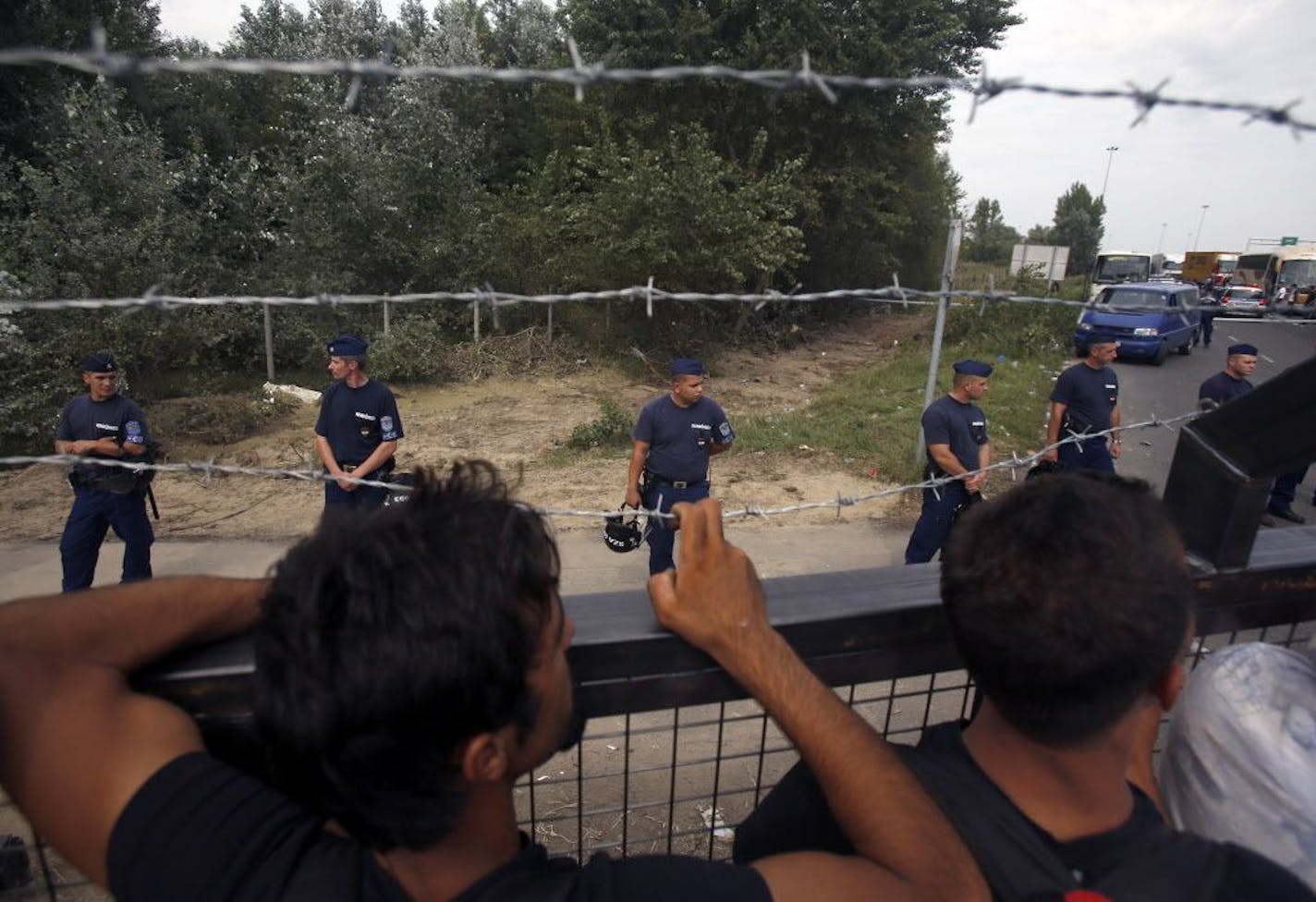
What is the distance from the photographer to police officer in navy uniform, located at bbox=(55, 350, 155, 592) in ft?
15.1

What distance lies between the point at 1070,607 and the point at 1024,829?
1.00ft

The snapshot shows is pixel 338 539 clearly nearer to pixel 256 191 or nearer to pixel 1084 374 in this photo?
pixel 1084 374

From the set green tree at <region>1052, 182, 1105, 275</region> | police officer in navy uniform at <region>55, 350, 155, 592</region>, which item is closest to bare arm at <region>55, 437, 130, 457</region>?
police officer in navy uniform at <region>55, 350, 155, 592</region>

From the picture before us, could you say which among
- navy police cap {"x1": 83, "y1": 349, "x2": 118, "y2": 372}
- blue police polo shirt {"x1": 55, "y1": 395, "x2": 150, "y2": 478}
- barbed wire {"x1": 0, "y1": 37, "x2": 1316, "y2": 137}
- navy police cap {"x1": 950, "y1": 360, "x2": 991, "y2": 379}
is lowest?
blue police polo shirt {"x1": 55, "y1": 395, "x2": 150, "y2": 478}

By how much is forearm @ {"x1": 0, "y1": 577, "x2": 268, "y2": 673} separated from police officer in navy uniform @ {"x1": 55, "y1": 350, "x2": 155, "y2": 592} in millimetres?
4295

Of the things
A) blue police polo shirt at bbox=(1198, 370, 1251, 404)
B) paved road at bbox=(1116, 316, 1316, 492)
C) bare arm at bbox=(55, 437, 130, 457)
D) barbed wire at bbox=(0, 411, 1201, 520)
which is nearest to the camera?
barbed wire at bbox=(0, 411, 1201, 520)

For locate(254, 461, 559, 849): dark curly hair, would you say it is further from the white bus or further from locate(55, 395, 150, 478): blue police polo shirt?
the white bus

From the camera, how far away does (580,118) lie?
16.4 metres

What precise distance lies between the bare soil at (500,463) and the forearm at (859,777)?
9.11 ft

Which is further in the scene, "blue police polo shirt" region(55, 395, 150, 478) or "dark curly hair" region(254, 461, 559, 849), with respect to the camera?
"blue police polo shirt" region(55, 395, 150, 478)

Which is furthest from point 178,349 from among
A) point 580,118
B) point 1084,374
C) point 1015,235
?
point 1015,235

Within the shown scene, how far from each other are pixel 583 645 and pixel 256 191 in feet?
49.5

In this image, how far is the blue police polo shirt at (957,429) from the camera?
5.02 meters

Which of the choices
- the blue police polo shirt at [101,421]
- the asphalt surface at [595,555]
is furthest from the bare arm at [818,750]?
the blue police polo shirt at [101,421]
